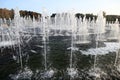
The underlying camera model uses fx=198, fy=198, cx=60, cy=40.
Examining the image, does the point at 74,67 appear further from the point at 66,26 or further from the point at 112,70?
the point at 66,26

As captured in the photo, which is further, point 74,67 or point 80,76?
point 74,67

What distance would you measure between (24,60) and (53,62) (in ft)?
8.09

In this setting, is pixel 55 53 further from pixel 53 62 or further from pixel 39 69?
pixel 39 69

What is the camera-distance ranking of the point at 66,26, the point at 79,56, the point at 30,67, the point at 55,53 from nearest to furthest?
the point at 30,67, the point at 79,56, the point at 55,53, the point at 66,26

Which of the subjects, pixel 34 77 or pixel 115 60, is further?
→ pixel 115 60

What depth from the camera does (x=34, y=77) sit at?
12.2 m

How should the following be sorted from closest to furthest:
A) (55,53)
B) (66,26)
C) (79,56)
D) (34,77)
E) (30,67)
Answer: (34,77)
(30,67)
(79,56)
(55,53)
(66,26)

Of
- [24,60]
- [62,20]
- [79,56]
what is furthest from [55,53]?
[62,20]

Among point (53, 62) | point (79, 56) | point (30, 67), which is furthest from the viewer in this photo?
point (79, 56)

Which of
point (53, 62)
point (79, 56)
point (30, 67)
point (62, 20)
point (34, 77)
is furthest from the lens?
point (62, 20)

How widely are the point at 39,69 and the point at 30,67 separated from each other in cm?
81

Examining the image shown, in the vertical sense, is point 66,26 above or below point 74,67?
above

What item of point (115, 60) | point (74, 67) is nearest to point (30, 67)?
point (74, 67)

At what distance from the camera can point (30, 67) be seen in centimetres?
1421
